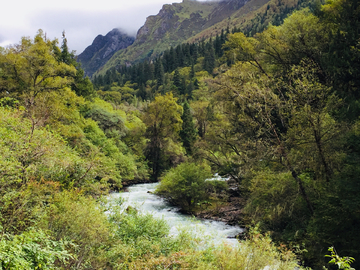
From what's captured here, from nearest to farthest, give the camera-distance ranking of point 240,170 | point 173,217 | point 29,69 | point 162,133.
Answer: point 240,170 < point 173,217 < point 29,69 < point 162,133

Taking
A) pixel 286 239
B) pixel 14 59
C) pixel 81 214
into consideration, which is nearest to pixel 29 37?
pixel 14 59

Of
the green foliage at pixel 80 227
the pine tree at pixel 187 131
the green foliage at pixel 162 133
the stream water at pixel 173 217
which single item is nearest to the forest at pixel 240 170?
the green foliage at pixel 80 227

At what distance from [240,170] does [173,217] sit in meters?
5.53

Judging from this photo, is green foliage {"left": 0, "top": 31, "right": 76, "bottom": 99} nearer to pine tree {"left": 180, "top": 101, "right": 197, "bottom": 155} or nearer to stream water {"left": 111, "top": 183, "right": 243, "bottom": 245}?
stream water {"left": 111, "top": 183, "right": 243, "bottom": 245}

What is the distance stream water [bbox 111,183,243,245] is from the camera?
12.0 m

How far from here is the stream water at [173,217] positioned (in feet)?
39.4

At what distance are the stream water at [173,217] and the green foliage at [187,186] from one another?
98 centimetres

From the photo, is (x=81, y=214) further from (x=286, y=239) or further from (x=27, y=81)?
(x=27, y=81)

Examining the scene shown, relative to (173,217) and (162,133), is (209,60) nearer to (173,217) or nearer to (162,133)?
(162,133)

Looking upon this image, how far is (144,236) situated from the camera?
25.6 ft

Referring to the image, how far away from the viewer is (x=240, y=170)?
554 inches

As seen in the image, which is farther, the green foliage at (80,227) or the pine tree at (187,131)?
the pine tree at (187,131)

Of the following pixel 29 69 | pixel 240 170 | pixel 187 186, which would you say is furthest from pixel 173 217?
pixel 29 69

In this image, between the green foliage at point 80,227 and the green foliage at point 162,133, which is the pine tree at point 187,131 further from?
the green foliage at point 80,227
